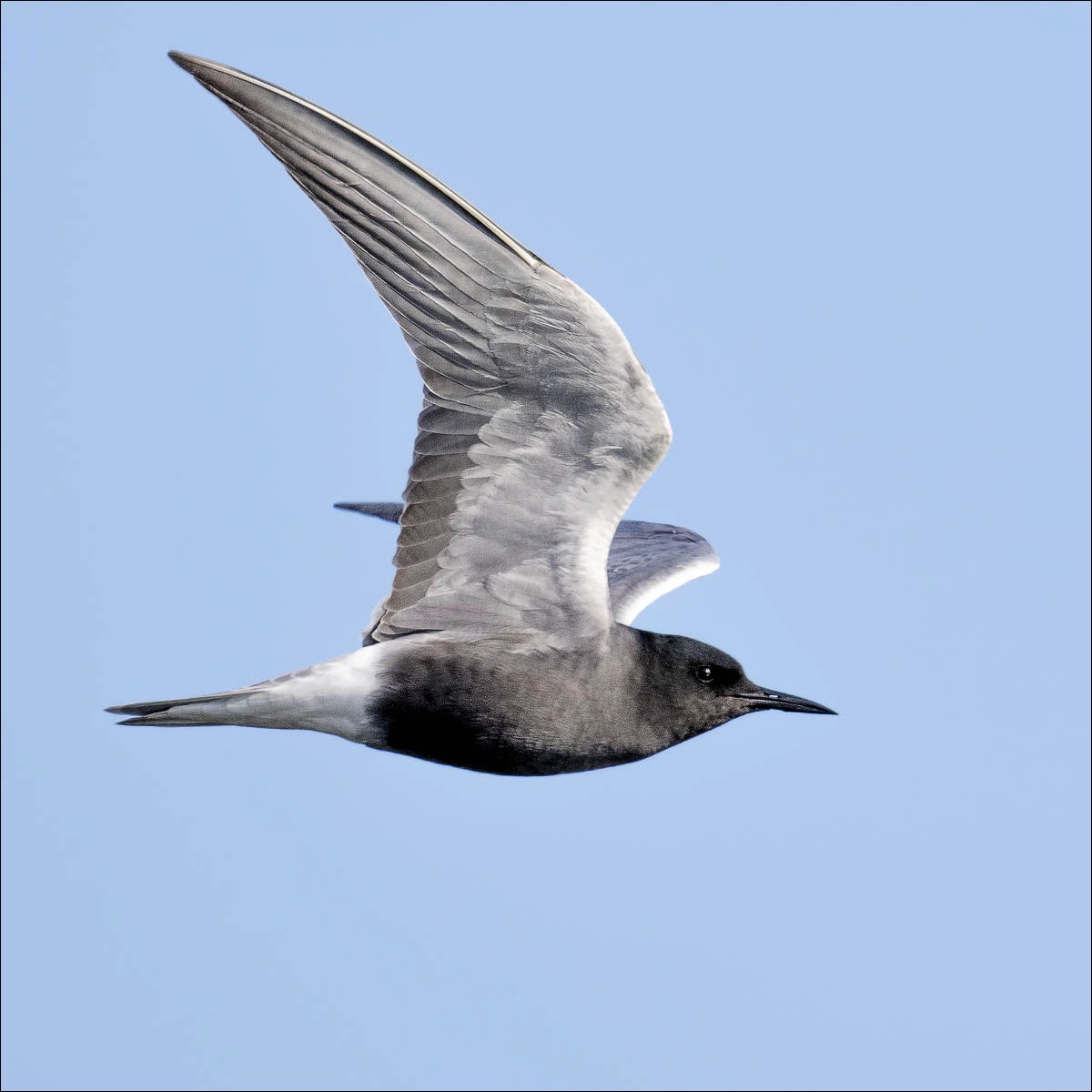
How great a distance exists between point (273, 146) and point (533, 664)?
9.61 ft

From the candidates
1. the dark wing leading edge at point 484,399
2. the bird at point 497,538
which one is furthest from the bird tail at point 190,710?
the dark wing leading edge at point 484,399

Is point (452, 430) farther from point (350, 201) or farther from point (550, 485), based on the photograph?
point (350, 201)

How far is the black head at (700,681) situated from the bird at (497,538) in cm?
1

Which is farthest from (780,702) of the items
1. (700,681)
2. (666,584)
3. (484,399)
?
(484,399)

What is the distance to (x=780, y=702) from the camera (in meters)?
10.3

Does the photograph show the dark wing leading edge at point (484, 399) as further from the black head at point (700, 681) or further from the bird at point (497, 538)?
the black head at point (700, 681)

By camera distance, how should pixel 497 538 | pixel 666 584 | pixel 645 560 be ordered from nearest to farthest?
1. pixel 497 538
2. pixel 666 584
3. pixel 645 560

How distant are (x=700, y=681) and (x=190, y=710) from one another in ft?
8.90

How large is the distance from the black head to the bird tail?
2.16 m

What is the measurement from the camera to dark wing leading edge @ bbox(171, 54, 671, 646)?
27.8ft

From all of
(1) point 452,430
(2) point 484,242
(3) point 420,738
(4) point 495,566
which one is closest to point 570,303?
(2) point 484,242

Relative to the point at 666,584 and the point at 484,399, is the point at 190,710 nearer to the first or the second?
the point at 484,399

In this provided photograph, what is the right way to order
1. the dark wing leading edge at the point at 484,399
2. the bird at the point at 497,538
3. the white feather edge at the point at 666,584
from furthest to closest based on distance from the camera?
the white feather edge at the point at 666,584 < the bird at the point at 497,538 < the dark wing leading edge at the point at 484,399

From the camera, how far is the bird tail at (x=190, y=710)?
30.4 feet
